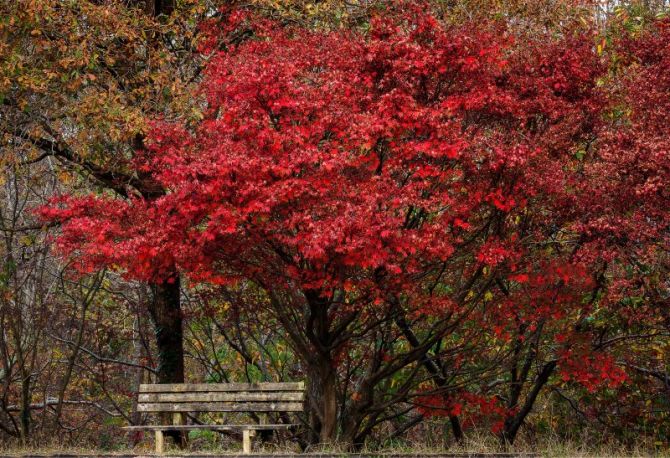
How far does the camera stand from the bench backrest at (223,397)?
1010cm

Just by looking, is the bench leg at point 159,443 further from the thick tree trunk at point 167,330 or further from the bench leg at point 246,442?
the thick tree trunk at point 167,330

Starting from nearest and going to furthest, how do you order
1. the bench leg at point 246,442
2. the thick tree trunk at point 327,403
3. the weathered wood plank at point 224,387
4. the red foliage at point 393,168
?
the red foliage at point 393,168
the bench leg at point 246,442
the weathered wood plank at point 224,387
the thick tree trunk at point 327,403

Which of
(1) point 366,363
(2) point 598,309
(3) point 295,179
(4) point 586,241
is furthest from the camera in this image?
(1) point 366,363

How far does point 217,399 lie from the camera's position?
33.9 ft

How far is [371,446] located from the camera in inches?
533

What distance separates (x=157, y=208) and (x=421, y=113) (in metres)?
3.16

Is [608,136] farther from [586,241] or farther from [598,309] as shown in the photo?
[598,309]

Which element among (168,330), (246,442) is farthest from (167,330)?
(246,442)

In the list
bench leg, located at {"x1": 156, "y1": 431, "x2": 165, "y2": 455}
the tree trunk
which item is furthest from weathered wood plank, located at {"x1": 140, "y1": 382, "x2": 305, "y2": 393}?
the tree trunk

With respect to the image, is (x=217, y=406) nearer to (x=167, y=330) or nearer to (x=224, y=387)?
(x=224, y=387)


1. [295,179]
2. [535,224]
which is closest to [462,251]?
[535,224]

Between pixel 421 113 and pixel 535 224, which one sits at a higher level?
pixel 421 113

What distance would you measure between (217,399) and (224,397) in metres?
0.09

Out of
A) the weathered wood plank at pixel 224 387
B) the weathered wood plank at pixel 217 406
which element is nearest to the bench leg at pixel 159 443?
the weathered wood plank at pixel 217 406
